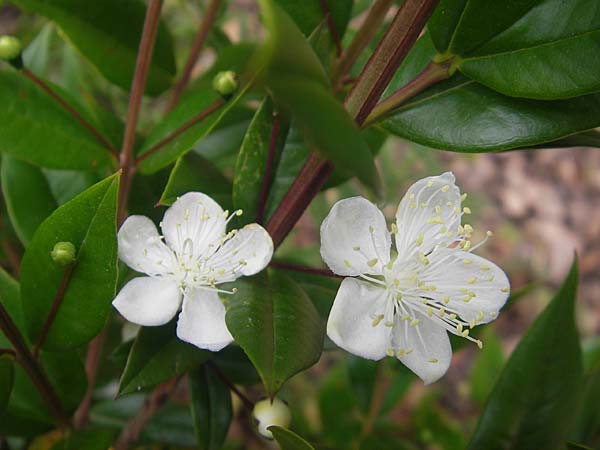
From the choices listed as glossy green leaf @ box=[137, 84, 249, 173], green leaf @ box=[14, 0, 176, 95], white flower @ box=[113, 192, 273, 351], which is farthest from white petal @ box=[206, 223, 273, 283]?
green leaf @ box=[14, 0, 176, 95]

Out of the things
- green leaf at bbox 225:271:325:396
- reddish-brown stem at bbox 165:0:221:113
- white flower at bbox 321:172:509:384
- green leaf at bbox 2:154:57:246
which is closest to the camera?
green leaf at bbox 225:271:325:396

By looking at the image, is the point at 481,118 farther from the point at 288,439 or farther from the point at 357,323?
the point at 288,439

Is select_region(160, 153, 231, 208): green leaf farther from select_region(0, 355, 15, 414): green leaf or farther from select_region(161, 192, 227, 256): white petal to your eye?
select_region(0, 355, 15, 414): green leaf

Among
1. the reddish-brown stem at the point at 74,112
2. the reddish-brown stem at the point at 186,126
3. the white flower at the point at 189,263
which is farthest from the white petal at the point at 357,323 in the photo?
the reddish-brown stem at the point at 74,112

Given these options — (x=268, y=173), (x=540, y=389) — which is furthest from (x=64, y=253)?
(x=540, y=389)

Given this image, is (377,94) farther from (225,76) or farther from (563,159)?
(563,159)

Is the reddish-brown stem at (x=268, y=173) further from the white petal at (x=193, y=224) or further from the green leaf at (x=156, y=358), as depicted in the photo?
the green leaf at (x=156, y=358)
